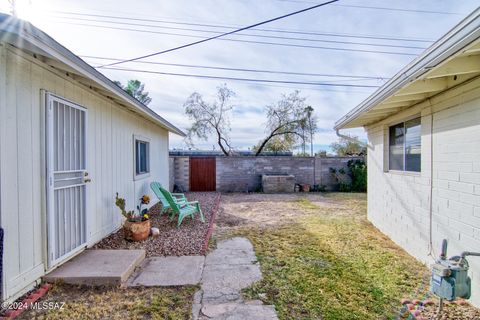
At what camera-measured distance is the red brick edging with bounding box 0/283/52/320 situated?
7.13 feet

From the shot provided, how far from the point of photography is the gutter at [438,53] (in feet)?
5.79

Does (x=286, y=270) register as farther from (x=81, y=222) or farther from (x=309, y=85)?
(x=309, y=85)

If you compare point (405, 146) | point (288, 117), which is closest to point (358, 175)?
point (288, 117)

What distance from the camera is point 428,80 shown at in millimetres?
2936

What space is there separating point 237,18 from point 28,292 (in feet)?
21.8

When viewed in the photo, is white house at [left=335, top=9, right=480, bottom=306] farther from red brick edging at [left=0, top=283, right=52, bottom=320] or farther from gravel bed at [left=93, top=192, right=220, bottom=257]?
red brick edging at [left=0, top=283, right=52, bottom=320]

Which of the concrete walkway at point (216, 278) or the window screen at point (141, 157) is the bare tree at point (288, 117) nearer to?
the window screen at point (141, 157)

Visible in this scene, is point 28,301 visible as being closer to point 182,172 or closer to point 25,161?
point 25,161

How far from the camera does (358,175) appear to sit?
37.9 feet

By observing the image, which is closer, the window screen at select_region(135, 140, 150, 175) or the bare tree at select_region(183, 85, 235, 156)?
the window screen at select_region(135, 140, 150, 175)

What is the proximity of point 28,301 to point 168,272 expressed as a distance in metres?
1.35

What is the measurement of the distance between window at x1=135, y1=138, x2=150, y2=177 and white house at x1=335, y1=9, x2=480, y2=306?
4.92 meters

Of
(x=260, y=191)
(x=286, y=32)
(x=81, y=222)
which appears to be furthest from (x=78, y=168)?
(x=260, y=191)

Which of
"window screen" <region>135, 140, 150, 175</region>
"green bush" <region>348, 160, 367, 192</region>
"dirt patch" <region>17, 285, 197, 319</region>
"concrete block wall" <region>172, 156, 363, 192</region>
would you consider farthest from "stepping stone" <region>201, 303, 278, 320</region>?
"green bush" <region>348, 160, 367, 192</region>
